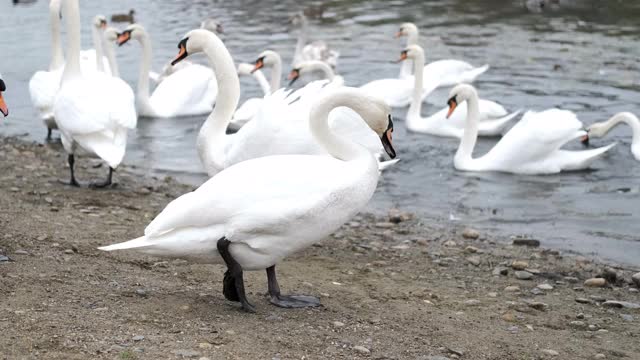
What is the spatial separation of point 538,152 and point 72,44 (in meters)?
5.01

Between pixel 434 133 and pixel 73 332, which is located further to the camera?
pixel 434 133

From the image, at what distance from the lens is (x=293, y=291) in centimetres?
650

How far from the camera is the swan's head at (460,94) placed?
12273 mm

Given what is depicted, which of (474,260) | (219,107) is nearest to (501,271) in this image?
(474,260)

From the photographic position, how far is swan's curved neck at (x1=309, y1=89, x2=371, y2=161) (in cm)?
595

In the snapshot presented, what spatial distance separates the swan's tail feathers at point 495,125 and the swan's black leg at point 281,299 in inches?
296

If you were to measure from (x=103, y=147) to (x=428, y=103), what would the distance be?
24.9 feet

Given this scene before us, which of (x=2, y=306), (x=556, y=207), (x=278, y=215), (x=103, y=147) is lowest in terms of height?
(x=556, y=207)

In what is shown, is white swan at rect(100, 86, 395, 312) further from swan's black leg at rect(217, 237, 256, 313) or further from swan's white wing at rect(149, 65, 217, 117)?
swan's white wing at rect(149, 65, 217, 117)

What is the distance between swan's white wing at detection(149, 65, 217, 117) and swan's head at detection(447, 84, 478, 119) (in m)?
3.88

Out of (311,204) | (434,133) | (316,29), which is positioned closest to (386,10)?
(316,29)

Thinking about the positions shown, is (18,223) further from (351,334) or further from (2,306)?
(351,334)

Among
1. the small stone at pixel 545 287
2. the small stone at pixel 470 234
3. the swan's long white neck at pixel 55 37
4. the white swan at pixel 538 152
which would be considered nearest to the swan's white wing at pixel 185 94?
the swan's long white neck at pixel 55 37

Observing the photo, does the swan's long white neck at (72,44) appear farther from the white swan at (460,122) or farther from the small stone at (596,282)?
the small stone at (596,282)
